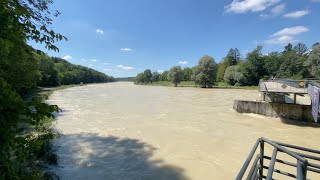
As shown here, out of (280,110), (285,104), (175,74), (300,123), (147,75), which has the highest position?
(147,75)

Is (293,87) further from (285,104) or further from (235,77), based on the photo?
(235,77)

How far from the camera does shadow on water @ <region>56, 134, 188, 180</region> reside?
32.3ft

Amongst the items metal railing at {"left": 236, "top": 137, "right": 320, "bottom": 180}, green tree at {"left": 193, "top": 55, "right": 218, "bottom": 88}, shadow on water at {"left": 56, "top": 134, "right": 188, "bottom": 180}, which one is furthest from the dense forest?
metal railing at {"left": 236, "top": 137, "right": 320, "bottom": 180}

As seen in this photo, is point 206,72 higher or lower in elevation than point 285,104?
higher

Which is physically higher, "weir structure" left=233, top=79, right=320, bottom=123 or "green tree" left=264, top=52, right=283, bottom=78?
"green tree" left=264, top=52, right=283, bottom=78

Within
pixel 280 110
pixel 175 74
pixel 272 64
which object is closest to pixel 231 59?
pixel 272 64

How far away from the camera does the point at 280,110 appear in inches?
896

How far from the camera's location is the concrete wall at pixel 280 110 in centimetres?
2156

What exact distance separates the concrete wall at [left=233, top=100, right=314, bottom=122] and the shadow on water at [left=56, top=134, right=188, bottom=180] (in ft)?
46.5

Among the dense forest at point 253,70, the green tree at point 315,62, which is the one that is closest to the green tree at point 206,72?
the dense forest at point 253,70

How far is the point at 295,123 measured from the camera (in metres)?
21.2

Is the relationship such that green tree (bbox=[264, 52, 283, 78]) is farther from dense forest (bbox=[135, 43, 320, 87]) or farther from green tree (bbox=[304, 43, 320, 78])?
green tree (bbox=[304, 43, 320, 78])

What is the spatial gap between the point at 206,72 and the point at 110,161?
69138 mm

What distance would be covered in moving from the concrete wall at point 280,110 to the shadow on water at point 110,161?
14.2 m
